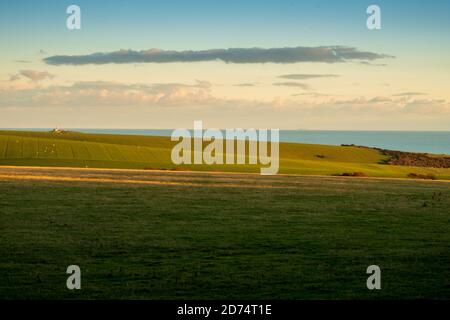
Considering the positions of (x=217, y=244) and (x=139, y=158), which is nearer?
(x=217, y=244)

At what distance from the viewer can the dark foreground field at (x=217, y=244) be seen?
18.7 meters

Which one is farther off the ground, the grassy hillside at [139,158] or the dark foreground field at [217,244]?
the grassy hillside at [139,158]

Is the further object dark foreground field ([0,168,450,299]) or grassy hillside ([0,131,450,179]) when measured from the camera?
grassy hillside ([0,131,450,179])

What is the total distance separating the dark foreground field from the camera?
1873 cm

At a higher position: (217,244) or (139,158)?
(139,158)

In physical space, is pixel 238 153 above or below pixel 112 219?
above

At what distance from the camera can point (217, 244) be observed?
24.9 metres

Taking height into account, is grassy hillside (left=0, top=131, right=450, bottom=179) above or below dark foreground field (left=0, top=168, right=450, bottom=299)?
→ above

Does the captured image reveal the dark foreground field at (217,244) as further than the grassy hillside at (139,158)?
No
